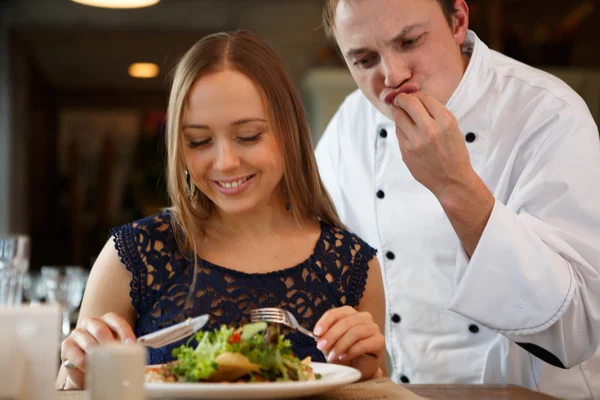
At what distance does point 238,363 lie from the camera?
4.12 ft

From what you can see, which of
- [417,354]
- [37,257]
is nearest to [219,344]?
[417,354]

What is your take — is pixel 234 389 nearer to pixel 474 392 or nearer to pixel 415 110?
pixel 474 392

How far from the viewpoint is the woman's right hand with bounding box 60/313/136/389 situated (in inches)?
56.8

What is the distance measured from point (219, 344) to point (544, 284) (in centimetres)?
75

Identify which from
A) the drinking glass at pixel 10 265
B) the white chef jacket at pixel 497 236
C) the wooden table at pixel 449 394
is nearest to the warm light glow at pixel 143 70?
the white chef jacket at pixel 497 236

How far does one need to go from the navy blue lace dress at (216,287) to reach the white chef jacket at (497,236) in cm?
28

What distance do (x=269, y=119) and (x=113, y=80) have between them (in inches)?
266

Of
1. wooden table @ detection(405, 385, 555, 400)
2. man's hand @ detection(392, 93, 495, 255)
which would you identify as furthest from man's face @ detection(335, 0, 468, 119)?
wooden table @ detection(405, 385, 555, 400)

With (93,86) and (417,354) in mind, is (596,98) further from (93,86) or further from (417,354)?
(93,86)

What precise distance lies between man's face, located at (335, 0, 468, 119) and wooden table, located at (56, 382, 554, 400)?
755 mm

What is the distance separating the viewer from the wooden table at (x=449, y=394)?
1.38 m

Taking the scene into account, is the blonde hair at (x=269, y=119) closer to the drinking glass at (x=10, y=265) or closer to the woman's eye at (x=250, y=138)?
the woman's eye at (x=250, y=138)

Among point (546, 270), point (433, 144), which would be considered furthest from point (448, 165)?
point (546, 270)

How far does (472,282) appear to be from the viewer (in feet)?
5.68
